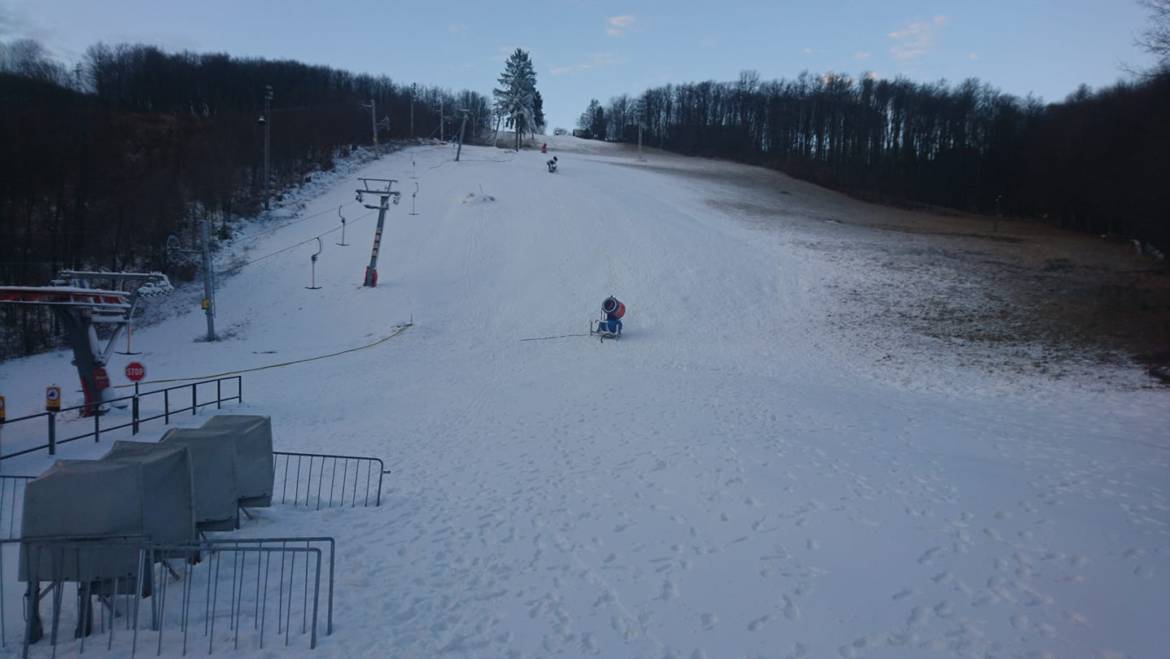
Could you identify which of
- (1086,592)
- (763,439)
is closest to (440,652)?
(1086,592)

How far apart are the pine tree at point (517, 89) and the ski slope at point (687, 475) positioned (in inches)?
2540

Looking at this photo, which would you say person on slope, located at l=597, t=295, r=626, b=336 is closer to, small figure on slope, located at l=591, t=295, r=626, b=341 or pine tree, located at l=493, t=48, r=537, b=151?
small figure on slope, located at l=591, t=295, r=626, b=341

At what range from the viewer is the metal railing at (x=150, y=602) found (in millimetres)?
5535

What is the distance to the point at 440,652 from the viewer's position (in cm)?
583

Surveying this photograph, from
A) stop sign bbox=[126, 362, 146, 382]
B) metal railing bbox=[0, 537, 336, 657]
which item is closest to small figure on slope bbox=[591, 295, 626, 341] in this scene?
stop sign bbox=[126, 362, 146, 382]

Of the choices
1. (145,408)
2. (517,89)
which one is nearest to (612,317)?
(145,408)

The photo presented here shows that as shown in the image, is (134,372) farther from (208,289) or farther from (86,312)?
(208,289)

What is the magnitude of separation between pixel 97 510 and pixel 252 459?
2.76 m

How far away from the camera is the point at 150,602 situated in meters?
6.40

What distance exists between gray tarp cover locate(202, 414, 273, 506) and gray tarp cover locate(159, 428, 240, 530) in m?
0.56

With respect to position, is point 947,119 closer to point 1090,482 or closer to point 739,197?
point 739,197

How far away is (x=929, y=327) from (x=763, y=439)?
14.8 meters

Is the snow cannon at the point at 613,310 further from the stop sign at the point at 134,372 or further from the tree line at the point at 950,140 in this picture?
the tree line at the point at 950,140

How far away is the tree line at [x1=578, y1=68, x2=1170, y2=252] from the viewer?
40.3 metres
